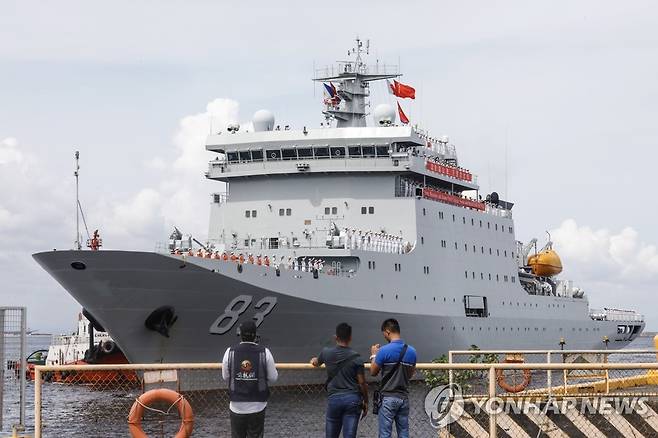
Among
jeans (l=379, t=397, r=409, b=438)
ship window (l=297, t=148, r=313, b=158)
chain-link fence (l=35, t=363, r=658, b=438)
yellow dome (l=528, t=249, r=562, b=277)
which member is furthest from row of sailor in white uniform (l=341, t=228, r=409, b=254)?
jeans (l=379, t=397, r=409, b=438)

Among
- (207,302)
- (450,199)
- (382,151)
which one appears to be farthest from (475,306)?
(207,302)

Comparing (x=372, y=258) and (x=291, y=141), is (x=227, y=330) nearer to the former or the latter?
(x=372, y=258)

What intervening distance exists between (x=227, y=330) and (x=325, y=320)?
3265mm

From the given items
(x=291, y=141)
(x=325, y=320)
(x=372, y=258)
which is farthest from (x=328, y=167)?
(x=325, y=320)

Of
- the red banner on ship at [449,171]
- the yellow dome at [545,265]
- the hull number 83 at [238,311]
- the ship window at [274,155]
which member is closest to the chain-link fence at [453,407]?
the hull number 83 at [238,311]

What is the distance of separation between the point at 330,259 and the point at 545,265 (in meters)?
19.5

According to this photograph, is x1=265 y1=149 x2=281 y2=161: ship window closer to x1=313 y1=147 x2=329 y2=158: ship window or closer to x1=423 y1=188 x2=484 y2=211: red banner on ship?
x1=313 y1=147 x2=329 y2=158: ship window

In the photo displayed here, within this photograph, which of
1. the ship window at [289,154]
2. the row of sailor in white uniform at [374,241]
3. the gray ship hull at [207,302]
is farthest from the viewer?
the ship window at [289,154]

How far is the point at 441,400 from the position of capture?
41.7 feet

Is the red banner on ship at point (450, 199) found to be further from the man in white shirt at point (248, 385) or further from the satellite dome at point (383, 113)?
the man in white shirt at point (248, 385)

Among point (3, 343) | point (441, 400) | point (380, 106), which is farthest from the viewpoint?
point (380, 106)

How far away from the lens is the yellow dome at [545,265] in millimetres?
49656

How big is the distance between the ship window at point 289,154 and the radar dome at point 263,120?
84.2 inches

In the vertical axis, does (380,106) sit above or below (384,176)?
above
